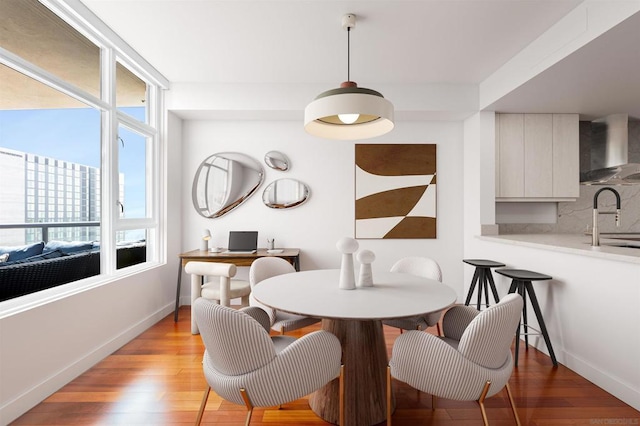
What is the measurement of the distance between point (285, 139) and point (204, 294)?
6.79 feet

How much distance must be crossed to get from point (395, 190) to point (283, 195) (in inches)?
55.0

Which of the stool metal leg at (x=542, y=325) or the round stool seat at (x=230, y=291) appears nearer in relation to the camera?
the stool metal leg at (x=542, y=325)

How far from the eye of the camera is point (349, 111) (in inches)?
72.7

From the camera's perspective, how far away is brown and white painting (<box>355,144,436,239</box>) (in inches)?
166

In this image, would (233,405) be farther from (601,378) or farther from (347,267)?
(601,378)

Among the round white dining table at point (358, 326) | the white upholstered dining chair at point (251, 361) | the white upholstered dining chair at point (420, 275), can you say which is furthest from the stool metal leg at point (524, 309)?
the white upholstered dining chair at point (251, 361)

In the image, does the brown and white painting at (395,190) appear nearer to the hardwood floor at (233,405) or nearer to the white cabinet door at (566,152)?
the white cabinet door at (566,152)

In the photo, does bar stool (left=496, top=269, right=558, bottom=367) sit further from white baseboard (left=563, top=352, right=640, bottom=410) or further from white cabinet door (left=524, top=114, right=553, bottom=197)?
white cabinet door (left=524, top=114, right=553, bottom=197)

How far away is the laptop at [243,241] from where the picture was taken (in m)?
3.94

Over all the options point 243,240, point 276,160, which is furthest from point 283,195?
point 243,240

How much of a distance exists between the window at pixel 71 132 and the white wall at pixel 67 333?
1.06ft

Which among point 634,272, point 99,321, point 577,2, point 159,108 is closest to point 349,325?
point 634,272

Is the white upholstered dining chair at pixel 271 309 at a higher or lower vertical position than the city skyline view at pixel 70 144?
lower

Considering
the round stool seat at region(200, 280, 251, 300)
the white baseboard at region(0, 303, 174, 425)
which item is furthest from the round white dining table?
the white baseboard at region(0, 303, 174, 425)
